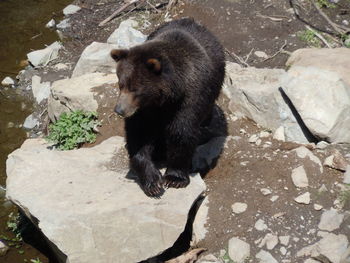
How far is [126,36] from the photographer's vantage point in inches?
381

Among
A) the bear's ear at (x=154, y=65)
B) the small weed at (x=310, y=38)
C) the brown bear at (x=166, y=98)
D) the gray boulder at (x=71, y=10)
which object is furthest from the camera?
the gray boulder at (x=71, y=10)

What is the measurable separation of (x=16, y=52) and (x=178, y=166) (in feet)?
18.3

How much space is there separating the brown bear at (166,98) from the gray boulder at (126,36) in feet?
9.30

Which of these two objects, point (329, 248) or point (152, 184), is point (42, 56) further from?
point (329, 248)

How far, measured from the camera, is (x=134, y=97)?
215 inches

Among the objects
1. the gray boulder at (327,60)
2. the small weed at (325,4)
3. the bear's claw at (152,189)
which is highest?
the gray boulder at (327,60)

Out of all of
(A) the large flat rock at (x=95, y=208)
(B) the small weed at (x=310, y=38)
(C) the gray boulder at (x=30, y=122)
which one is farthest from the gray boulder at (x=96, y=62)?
(B) the small weed at (x=310, y=38)

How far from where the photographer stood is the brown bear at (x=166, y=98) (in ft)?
18.0

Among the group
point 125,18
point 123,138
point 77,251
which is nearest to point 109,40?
point 125,18

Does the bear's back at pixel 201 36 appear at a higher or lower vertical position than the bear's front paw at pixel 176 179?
higher

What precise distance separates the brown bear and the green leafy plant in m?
1.28

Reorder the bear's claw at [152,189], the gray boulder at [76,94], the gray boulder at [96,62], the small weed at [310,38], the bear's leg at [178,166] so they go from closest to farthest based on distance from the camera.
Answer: the bear's claw at [152,189], the bear's leg at [178,166], the gray boulder at [76,94], the gray boulder at [96,62], the small weed at [310,38]

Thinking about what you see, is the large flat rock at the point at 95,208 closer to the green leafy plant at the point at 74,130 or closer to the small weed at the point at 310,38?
the green leafy plant at the point at 74,130

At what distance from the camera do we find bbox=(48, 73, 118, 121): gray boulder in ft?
25.8
